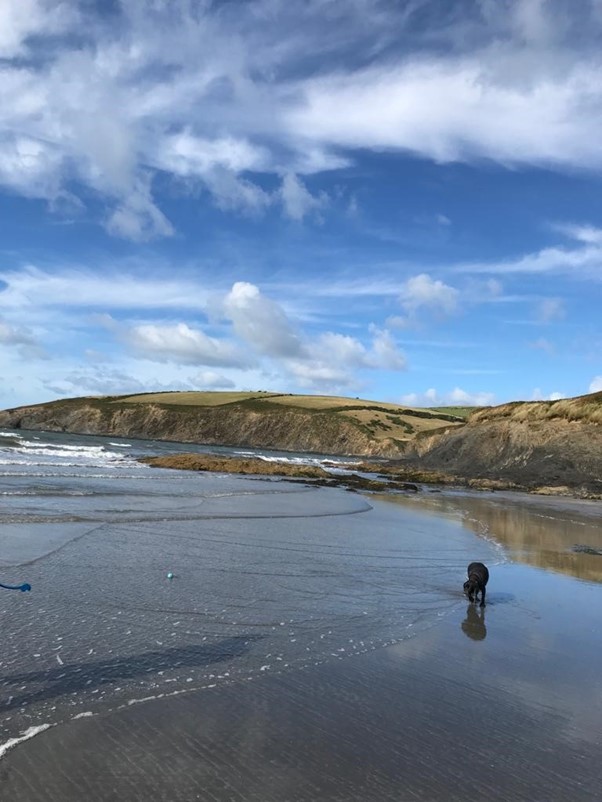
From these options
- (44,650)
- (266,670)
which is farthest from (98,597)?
(266,670)

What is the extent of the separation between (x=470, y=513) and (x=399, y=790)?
25199mm

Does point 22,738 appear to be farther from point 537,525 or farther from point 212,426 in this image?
point 212,426

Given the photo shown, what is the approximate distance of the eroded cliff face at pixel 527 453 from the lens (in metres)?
49.5

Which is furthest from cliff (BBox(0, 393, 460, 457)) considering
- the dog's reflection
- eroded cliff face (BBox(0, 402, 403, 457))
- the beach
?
the dog's reflection

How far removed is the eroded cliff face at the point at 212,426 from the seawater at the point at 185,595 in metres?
104

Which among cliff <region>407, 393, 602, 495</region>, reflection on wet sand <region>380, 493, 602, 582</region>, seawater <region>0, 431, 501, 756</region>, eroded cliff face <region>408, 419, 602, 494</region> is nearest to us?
seawater <region>0, 431, 501, 756</region>

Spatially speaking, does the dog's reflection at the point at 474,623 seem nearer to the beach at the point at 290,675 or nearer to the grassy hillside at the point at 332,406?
the beach at the point at 290,675

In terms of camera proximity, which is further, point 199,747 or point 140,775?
point 199,747

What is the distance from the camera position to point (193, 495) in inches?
1137

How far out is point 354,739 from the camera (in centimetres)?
561

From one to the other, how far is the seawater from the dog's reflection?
451 millimetres

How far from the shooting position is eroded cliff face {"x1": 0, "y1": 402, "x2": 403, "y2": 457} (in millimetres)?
130500

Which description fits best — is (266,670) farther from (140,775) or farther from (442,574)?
(442,574)

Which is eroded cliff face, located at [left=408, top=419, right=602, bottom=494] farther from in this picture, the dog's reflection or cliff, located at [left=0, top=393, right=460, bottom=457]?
cliff, located at [left=0, top=393, right=460, bottom=457]
